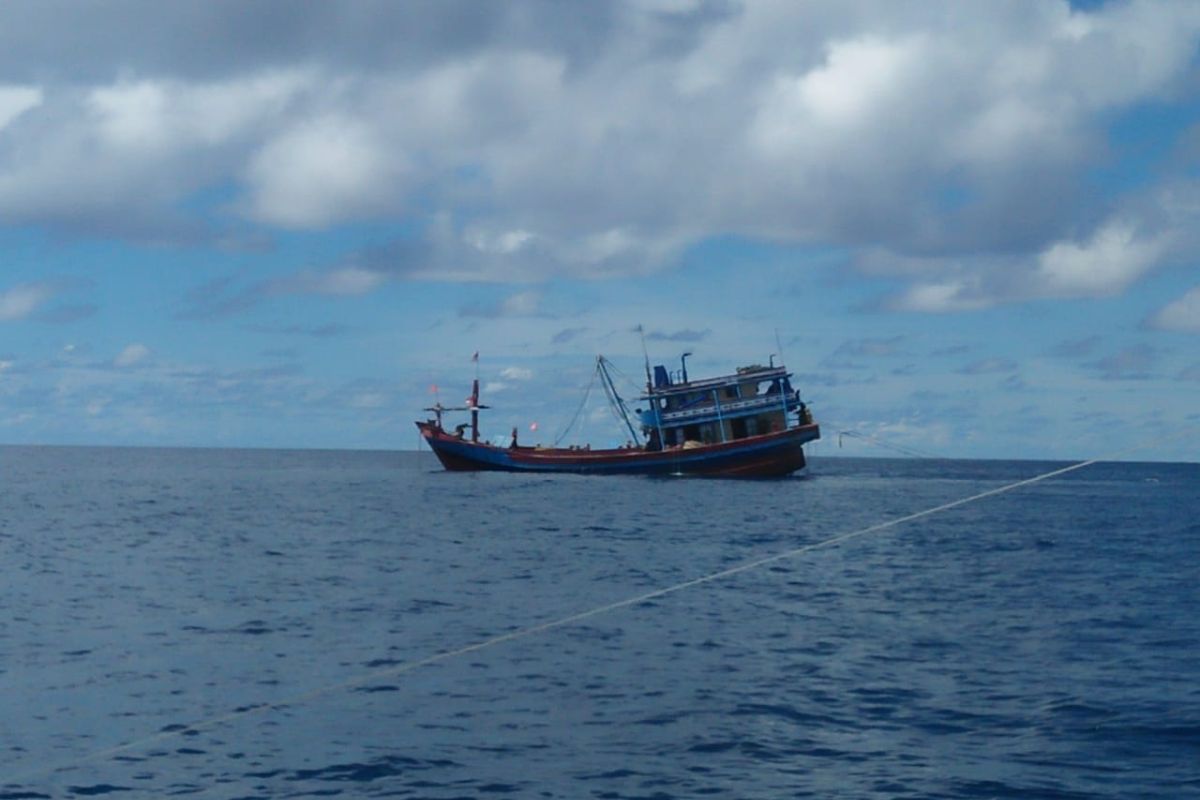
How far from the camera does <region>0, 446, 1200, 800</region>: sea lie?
17.6 m

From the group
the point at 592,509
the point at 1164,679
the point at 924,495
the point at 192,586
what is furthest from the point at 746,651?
the point at 924,495

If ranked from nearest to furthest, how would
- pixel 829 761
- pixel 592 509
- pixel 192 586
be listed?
pixel 829 761
pixel 192 586
pixel 592 509

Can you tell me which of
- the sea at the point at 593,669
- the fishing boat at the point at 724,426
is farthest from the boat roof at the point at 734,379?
the sea at the point at 593,669

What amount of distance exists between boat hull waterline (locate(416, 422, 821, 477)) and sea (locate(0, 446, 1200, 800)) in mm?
42743

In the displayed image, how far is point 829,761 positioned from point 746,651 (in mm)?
8503

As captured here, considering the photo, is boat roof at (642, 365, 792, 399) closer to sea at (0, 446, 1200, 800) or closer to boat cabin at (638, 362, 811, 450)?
boat cabin at (638, 362, 811, 450)

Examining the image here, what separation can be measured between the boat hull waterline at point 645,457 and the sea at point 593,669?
140ft

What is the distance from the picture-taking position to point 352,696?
72.6 ft

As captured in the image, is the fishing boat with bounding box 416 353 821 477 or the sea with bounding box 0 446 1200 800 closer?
the sea with bounding box 0 446 1200 800

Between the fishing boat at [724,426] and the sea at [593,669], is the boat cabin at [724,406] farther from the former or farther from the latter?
the sea at [593,669]

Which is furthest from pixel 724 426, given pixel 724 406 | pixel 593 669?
pixel 593 669

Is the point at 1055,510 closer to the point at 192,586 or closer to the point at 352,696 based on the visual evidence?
the point at 192,586

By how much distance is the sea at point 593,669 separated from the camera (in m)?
17.6

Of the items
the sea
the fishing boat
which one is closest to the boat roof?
the fishing boat
